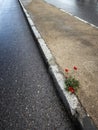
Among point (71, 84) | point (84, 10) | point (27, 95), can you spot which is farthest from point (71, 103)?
point (84, 10)

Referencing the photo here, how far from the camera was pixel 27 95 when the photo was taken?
152 inches

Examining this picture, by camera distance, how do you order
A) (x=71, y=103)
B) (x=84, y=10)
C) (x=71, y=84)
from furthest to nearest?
(x=84, y=10)
(x=71, y=84)
(x=71, y=103)

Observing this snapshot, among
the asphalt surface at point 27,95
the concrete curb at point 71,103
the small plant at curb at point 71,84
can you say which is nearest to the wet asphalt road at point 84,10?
the asphalt surface at point 27,95

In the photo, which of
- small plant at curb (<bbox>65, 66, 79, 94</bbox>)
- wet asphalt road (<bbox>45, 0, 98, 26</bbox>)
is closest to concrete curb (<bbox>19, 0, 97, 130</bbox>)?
small plant at curb (<bbox>65, 66, 79, 94</bbox>)

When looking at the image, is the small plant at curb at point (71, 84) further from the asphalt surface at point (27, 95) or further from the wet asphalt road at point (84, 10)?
the wet asphalt road at point (84, 10)

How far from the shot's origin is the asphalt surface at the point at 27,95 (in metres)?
3.18

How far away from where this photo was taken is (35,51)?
6117 millimetres

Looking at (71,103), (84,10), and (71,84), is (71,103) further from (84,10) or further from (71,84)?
(84,10)

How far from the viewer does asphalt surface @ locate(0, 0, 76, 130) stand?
318 cm

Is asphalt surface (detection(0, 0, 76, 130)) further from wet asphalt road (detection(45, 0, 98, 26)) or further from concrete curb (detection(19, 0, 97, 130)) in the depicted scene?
wet asphalt road (detection(45, 0, 98, 26))

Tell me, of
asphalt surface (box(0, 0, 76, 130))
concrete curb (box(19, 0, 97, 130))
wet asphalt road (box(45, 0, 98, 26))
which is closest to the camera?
concrete curb (box(19, 0, 97, 130))

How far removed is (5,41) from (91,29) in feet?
11.6

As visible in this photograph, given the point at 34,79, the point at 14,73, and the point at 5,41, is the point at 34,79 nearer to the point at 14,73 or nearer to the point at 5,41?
the point at 14,73


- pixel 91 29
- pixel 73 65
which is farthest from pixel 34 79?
pixel 91 29
